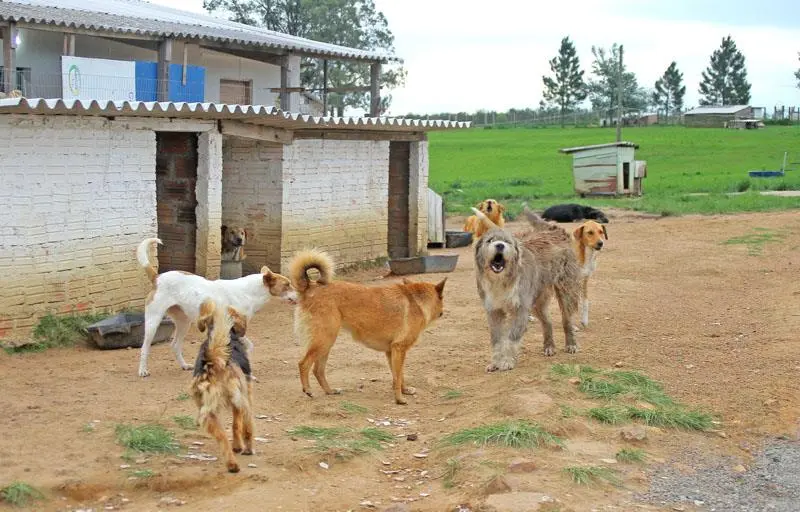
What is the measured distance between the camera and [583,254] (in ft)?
41.5

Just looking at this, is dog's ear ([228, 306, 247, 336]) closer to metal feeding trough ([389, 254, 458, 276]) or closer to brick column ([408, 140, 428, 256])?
metal feeding trough ([389, 254, 458, 276])

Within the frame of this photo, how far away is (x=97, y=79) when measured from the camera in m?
17.8

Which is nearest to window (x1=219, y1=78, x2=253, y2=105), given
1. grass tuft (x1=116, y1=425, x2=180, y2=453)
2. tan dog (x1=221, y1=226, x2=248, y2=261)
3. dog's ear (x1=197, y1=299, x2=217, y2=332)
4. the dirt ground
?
tan dog (x1=221, y1=226, x2=248, y2=261)

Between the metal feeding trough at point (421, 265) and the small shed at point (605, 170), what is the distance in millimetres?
14917

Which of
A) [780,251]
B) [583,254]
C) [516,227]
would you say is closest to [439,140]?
[516,227]

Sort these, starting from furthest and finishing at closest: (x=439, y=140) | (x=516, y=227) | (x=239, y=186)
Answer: (x=439, y=140) < (x=516, y=227) < (x=239, y=186)

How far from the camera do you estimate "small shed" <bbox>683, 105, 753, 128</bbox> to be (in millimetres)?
69188

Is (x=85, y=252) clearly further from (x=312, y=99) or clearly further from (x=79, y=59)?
(x=312, y=99)

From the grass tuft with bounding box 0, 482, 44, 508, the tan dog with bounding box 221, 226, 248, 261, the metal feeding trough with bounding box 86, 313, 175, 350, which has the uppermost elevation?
the tan dog with bounding box 221, 226, 248, 261

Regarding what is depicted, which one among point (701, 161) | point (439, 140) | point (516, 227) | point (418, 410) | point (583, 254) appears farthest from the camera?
point (439, 140)

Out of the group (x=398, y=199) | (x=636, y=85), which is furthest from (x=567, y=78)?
(x=398, y=199)

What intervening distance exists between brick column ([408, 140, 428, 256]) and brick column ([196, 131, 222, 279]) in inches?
219

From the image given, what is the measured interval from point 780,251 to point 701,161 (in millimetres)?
25676

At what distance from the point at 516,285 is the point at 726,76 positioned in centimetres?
9045
